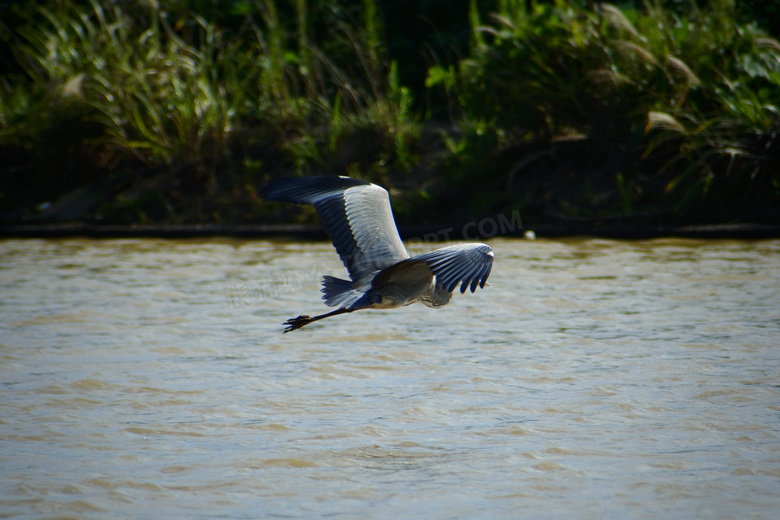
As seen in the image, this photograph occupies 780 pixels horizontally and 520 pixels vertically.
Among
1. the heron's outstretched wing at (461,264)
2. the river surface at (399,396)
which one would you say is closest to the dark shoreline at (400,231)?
the river surface at (399,396)

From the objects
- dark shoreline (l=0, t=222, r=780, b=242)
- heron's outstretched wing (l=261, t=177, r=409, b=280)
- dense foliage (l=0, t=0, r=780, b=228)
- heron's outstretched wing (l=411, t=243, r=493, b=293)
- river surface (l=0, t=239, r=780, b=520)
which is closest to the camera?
river surface (l=0, t=239, r=780, b=520)

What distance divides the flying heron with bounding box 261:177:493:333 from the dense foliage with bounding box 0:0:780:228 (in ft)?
14.6

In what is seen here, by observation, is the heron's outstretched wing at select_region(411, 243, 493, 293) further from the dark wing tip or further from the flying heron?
the dark wing tip

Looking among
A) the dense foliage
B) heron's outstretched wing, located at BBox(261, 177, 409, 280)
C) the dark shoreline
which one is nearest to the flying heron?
heron's outstretched wing, located at BBox(261, 177, 409, 280)

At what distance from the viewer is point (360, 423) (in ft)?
13.3

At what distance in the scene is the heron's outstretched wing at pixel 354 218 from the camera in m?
4.89

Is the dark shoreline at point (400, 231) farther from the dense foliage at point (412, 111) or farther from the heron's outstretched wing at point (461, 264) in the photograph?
the heron's outstretched wing at point (461, 264)

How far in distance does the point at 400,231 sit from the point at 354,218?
171 inches

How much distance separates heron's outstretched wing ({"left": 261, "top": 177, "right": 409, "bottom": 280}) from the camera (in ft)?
16.0

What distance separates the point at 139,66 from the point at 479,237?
4661mm

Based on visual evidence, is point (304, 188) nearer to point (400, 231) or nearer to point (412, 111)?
point (400, 231)

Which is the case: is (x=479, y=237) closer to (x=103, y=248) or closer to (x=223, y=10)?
(x=103, y=248)

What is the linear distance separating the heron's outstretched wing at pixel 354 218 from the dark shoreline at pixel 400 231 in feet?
13.3

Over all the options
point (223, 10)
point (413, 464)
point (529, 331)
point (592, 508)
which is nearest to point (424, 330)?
point (529, 331)
